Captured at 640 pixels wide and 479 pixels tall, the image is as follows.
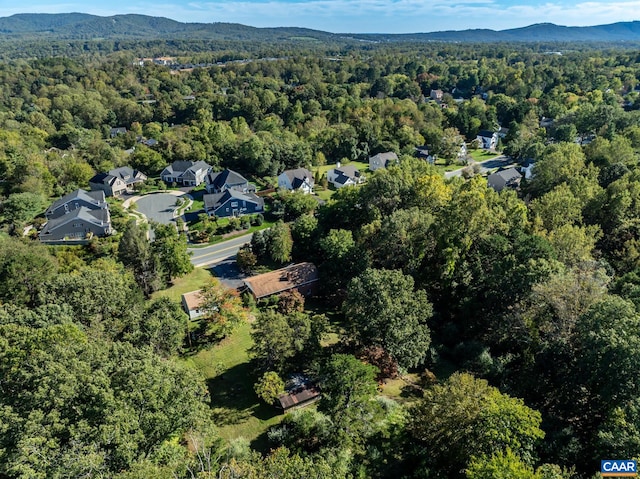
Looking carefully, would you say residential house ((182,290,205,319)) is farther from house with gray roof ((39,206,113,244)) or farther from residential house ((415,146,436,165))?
residential house ((415,146,436,165))

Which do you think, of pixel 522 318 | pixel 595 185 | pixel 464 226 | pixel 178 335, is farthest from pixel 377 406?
pixel 595 185

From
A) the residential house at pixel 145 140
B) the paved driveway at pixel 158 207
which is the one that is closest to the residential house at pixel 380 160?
the paved driveway at pixel 158 207

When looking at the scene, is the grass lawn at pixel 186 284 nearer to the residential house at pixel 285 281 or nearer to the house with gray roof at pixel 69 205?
the residential house at pixel 285 281

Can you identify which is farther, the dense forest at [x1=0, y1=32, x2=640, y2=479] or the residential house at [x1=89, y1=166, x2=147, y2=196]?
the residential house at [x1=89, y1=166, x2=147, y2=196]

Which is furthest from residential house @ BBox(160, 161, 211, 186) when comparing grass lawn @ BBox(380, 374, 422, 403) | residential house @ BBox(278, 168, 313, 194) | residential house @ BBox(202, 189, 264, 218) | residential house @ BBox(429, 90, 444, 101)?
residential house @ BBox(429, 90, 444, 101)

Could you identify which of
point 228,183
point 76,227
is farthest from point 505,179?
point 76,227

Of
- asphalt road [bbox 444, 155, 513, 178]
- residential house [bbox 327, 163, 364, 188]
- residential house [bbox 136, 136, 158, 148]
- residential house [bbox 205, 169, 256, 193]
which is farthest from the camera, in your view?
residential house [bbox 136, 136, 158, 148]

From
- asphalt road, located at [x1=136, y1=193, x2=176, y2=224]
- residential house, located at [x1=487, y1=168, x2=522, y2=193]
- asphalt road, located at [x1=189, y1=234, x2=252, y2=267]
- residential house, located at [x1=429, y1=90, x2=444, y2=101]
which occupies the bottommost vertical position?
asphalt road, located at [x1=189, y1=234, x2=252, y2=267]

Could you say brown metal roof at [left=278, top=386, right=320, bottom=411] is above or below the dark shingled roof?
below
